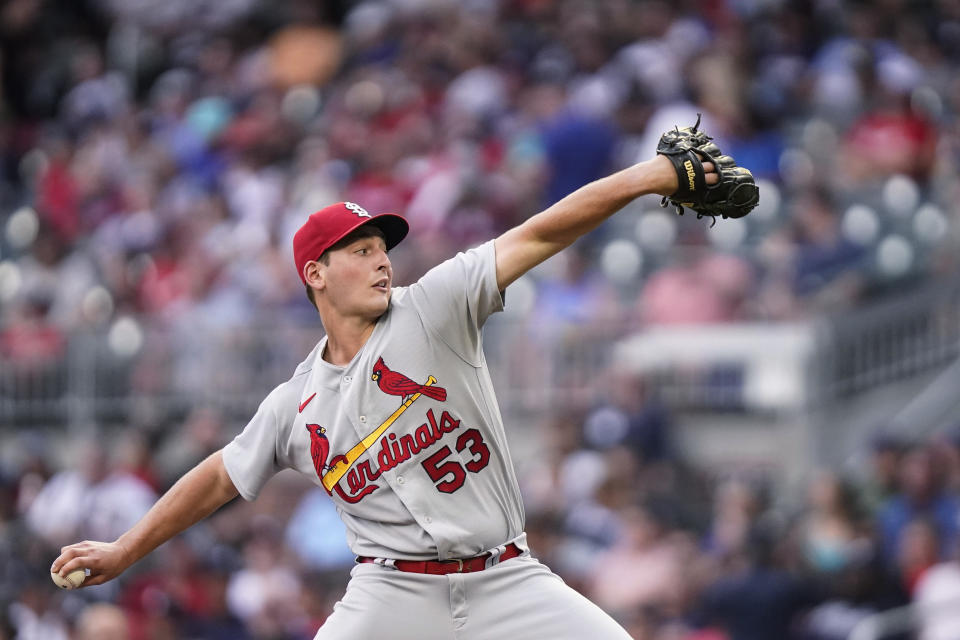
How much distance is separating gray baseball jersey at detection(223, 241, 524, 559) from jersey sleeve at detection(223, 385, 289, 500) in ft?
0.54

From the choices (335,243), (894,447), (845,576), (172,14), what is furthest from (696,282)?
(172,14)

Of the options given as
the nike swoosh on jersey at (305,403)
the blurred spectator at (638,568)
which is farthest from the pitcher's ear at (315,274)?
the blurred spectator at (638,568)

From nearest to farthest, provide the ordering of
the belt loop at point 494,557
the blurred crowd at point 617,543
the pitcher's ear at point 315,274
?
the belt loop at point 494,557
the pitcher's ear at point 315,274
the blurred crowd at point 617,543

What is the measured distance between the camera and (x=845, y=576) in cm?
815

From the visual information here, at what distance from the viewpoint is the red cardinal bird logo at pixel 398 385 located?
15.7 ft

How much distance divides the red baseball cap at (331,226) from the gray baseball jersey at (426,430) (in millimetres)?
228

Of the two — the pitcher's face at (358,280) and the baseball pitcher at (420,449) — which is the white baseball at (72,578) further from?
the pitcher's face at (358,280)

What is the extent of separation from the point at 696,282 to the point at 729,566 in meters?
2.44

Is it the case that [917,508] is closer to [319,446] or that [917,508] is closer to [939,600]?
[939,600]

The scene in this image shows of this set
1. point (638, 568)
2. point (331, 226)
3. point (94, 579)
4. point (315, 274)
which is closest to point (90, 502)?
point (638, 568)

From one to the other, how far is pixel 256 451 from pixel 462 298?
0.85 metres

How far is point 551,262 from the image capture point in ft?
36.0

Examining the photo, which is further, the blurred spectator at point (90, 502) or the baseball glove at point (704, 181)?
the blurred spectator at point (90, 502)

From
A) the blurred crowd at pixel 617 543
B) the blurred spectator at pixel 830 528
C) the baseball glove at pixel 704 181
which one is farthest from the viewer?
the blurred spectator at pixel 830 528
